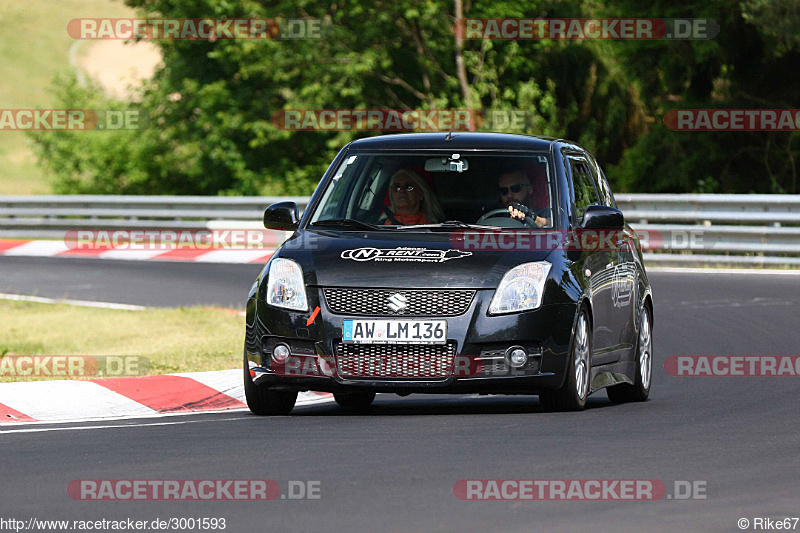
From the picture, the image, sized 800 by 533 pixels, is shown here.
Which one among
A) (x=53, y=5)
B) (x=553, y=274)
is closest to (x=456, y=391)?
(x=553, y=274)

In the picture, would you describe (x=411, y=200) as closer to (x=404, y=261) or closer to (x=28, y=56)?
(x=404, y=261)

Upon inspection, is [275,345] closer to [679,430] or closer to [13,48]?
[679,430]

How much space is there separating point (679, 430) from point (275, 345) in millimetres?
2440

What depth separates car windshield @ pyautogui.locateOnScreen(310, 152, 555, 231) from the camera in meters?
10.3

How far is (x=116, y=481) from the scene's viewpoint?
7.16 meters

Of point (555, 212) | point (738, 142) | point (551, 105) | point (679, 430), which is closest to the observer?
point (679, 430)

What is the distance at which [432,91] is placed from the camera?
110 ft

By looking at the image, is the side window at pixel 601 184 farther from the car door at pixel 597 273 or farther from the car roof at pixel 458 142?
the car roof at pixel 458 142

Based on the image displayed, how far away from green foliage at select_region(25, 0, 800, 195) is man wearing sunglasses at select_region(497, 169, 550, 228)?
577 inches

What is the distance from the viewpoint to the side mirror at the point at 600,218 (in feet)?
33.1

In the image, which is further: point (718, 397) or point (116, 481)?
point (718, 397)

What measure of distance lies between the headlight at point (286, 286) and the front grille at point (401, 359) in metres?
0.39

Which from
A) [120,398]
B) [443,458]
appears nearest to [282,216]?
[120,398]

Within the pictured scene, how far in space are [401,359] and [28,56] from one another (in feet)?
429
